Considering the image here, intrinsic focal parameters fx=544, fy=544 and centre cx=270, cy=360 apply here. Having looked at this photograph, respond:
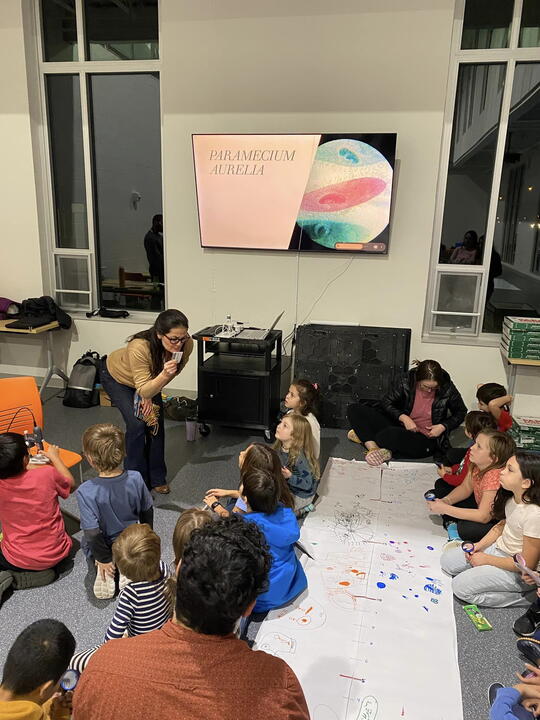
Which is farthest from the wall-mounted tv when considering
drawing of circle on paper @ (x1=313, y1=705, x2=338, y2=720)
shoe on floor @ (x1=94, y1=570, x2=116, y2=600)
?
drawing of circle on paper @ (x1=313, y1=705, x2=338, y2=720)

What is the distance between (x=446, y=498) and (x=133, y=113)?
4.02 metres

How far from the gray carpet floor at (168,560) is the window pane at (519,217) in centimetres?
184

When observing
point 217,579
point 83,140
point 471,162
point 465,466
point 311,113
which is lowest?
point 465,466

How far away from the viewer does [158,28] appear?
4.43 meters

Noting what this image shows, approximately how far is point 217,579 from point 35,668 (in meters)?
0.63

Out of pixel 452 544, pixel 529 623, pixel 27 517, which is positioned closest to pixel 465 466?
pixel 452 544

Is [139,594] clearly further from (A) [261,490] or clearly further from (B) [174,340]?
(B) [174,340]

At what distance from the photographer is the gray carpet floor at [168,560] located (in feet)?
6.61

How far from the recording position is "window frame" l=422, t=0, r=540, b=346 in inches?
156

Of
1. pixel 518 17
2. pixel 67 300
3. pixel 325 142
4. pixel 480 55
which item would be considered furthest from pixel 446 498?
pixel 67 300

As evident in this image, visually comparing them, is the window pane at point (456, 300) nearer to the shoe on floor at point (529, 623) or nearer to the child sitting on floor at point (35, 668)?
the shoe on floor at point (529, 623)

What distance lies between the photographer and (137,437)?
10.2 feet

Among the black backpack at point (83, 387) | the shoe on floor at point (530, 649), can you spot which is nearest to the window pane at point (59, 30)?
the black backpack at point (83, 387)

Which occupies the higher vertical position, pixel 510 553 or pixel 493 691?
pixel 510 553
